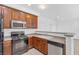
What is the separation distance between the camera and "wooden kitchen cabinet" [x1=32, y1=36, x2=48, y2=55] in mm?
1858

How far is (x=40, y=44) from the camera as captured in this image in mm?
1868

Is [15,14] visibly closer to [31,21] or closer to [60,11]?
[31,21]

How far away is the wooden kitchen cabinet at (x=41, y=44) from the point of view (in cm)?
186

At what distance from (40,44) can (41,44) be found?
0.05ft

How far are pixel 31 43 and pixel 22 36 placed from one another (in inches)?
7.4

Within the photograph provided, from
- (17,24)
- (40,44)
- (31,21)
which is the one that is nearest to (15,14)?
(17,24)

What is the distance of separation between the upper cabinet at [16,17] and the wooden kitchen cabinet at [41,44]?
21cm

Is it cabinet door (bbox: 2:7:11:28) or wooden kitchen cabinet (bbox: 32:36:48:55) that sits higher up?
cabinet door (bbox: 2:7:11:28)

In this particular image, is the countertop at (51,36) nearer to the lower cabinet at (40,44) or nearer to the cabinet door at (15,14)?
the lower cabinet at (40,44)

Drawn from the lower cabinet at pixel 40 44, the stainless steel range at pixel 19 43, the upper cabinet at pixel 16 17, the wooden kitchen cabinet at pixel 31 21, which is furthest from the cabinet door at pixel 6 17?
the lower cabinet at pixel 40 44

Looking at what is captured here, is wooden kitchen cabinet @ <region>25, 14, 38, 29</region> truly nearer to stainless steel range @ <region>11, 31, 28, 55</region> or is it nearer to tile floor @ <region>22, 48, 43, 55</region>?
stainless steel range @ <region>11, 31, 28, 55</region>

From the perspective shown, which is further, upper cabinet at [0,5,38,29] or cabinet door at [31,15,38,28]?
cabinet door at [31,15,38,28]

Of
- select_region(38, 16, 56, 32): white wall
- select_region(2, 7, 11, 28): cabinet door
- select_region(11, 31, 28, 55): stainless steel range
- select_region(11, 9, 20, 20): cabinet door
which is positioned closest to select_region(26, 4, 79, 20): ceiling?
select_region(38, 16, 56, 32): white wall

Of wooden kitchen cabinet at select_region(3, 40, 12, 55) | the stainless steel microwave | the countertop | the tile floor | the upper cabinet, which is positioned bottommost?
the tile floor
